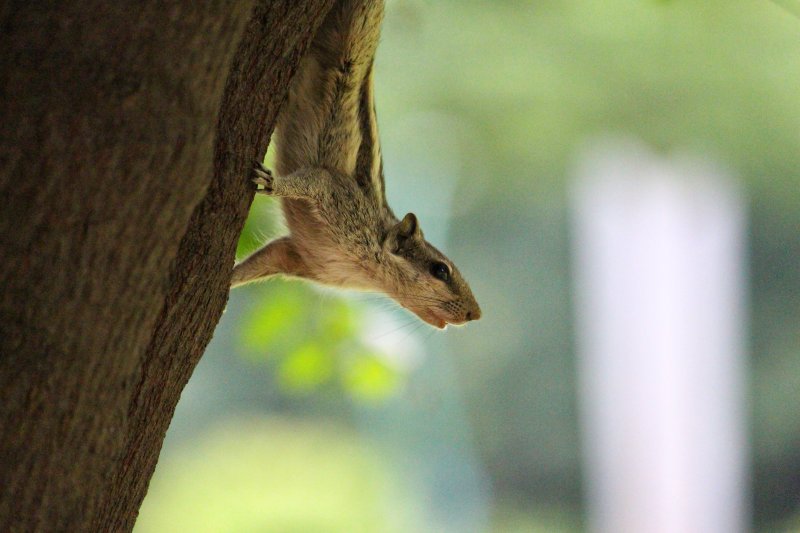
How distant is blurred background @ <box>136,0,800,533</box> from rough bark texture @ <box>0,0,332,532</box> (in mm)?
2685

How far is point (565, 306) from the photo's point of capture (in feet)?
13.8

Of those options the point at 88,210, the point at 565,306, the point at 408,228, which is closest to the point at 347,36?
the point at 408,228

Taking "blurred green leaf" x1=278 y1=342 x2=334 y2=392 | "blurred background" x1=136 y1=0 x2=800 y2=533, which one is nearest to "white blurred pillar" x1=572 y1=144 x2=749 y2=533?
"blurred background" x1=136 y1=0 x2=800 y2=533

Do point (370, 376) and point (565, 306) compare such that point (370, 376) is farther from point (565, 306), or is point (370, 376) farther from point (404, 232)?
point (565, 306)

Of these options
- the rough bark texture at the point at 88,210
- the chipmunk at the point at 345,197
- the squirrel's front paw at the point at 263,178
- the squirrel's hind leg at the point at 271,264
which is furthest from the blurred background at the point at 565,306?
the rough bark texture at the point at 88,210

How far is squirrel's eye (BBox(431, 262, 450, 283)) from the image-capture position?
1.83 m

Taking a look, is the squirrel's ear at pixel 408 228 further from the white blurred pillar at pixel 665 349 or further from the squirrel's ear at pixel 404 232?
the white blurred pillar at pixel 665 349

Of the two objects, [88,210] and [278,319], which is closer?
[88,210]

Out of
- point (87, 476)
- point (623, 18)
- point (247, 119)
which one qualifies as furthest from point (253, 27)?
point (623, 18)

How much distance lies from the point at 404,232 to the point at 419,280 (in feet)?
0.30

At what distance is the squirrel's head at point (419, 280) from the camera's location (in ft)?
5.90

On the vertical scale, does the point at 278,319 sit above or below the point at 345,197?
below

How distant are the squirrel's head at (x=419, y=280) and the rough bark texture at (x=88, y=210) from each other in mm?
953

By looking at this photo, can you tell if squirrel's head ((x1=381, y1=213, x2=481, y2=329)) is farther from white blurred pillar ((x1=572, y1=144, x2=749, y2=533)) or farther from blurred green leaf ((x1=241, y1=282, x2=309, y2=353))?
white blurred pillar ((x1=572, y1=144, x2=749, y2=533))
